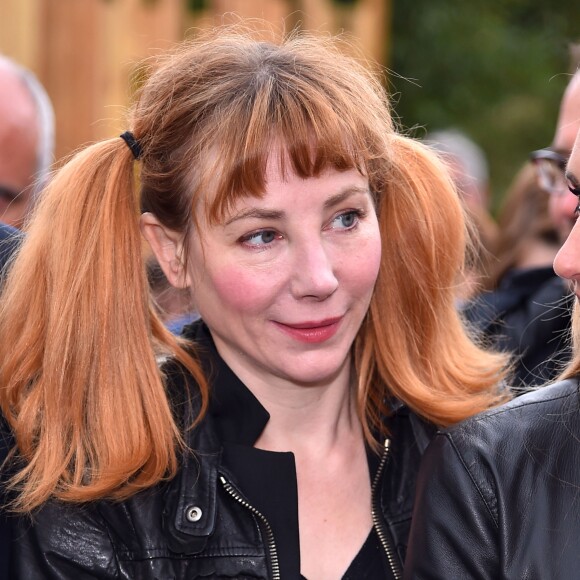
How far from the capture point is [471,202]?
567 centimetres

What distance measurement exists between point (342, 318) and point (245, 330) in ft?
0.72

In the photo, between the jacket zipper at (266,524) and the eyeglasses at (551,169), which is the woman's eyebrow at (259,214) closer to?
the jacket zipper at (266,524)

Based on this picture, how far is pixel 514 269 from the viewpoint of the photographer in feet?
13.8

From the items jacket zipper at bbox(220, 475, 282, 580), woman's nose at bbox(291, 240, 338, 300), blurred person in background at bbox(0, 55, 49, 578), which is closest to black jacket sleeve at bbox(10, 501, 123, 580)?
jacket zipper at bbox(220, 475, 282, 580)

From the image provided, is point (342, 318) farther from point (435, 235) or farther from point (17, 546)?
point (17, 546)

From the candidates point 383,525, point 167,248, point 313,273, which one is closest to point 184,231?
point 167,248

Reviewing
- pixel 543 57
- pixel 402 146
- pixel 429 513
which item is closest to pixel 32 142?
pixel 402 146

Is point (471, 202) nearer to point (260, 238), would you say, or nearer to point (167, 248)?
point (167, 248)

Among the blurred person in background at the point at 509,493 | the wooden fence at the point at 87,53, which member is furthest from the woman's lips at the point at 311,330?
the wooden fence at the point at 87,53

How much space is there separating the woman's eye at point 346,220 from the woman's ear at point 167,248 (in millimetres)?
367

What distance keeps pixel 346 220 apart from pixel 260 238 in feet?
0.69

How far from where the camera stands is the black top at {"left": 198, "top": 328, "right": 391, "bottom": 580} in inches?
103

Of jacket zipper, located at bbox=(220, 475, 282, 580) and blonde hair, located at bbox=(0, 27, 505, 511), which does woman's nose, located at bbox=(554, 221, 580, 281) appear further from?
jacket zipper, located at bbox=(220, 475, 282, 580)

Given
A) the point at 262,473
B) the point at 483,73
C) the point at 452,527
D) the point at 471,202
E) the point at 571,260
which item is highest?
the point at 571,260
